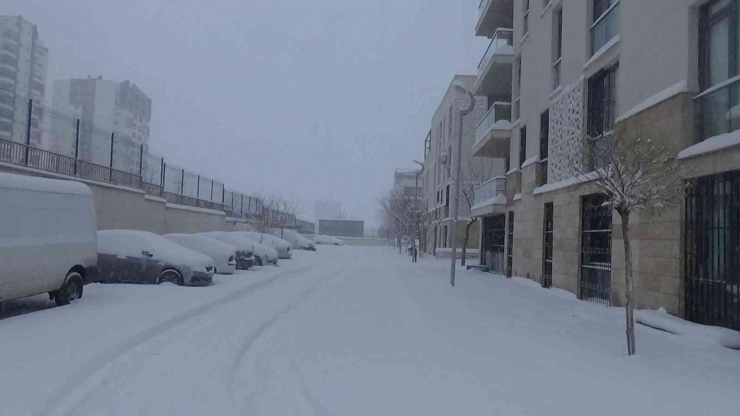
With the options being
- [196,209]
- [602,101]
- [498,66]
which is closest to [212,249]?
[602,101]

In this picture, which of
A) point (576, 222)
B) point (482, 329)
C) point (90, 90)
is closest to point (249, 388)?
point (482, 329)

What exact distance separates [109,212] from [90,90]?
3404 inches

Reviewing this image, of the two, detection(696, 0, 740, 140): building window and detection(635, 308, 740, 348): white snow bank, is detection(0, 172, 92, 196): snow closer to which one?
detection(635, 308, 740, 348): white snow bank

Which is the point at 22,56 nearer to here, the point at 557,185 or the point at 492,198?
the point at 492,198

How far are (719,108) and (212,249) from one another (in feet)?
44.2

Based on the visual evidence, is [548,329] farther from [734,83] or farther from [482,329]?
[734,83]

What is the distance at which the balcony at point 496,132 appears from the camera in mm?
20889

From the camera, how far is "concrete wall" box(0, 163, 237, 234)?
56.7 ft

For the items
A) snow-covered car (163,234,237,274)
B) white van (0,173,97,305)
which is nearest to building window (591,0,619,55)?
white van (0,173,97,305)

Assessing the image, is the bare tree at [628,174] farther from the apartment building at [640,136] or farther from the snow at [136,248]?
the snow at [136,248]

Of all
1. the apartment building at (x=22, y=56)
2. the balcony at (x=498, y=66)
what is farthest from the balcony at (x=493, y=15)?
the apartment building at (x=22, y=56)

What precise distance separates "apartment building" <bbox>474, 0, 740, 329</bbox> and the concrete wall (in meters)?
13.8

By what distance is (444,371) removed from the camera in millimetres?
5820

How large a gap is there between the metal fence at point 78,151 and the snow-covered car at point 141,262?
3.69 metres
